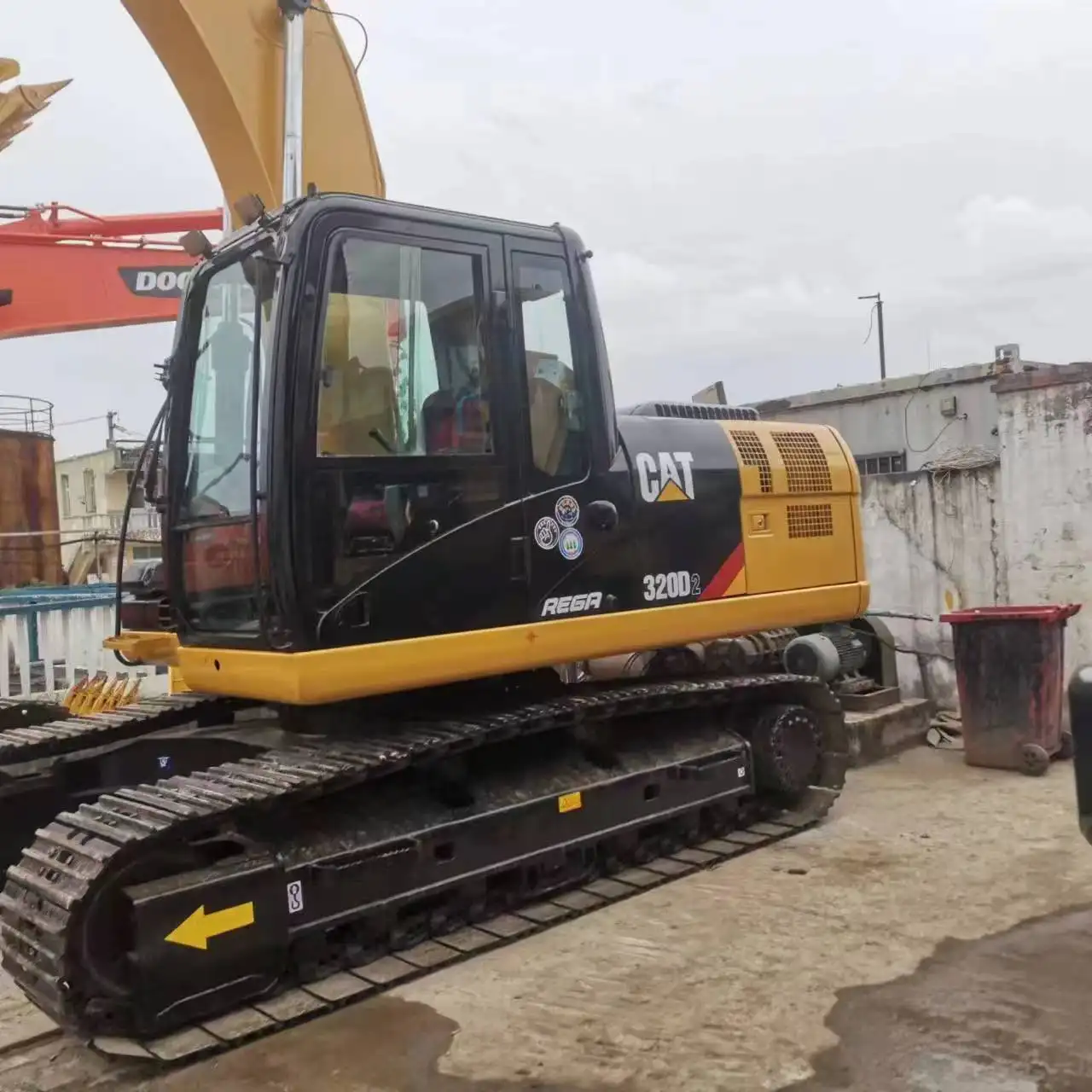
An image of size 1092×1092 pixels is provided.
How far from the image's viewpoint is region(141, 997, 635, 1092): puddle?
3.30 metres

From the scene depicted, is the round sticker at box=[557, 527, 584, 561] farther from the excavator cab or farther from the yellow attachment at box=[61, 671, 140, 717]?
the yellow attachment at box=[61, 671, 140, 717]

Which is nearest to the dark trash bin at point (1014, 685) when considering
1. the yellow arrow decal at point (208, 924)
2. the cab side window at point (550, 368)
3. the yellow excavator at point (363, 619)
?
the yellow excavator at point (363, 619)

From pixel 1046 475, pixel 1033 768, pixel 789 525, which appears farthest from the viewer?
pixel 1046 475

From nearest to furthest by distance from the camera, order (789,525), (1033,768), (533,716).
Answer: (533,716)
(789,525)
(1033,768)

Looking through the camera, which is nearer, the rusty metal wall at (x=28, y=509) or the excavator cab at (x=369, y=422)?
the excavator cab at (x=369, y=422)

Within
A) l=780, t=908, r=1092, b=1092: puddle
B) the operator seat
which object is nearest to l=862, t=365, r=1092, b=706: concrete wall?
l=780, t=908, r=1092, b=1092: puddle

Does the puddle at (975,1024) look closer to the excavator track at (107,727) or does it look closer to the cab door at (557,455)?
the cab door at (557,455)

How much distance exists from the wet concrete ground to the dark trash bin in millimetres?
1769

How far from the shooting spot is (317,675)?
12.7 ft

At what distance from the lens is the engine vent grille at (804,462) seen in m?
5.89

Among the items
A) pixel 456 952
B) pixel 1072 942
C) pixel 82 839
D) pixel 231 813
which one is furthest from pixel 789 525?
pixel 82 839

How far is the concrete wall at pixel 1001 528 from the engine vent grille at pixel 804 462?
272cm

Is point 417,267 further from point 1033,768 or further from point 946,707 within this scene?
point 946,707

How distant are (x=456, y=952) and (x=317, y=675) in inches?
47.5
